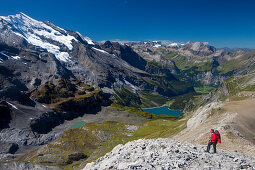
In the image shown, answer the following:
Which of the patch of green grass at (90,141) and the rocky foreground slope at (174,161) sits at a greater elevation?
the rocky foreground slope at (174,161)

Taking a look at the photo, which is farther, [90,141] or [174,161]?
[90,141]

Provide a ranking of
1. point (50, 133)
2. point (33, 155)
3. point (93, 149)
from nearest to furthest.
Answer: point (33, 155) < point (93, 149) < point (50, 133)

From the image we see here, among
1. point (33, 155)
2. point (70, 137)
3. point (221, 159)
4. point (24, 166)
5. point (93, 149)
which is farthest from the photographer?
point (70, 137)

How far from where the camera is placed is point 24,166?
9812 centimetres

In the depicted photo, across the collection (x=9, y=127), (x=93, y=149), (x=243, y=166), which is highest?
(x=243, y=166)

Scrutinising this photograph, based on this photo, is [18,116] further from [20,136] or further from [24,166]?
[24,166]

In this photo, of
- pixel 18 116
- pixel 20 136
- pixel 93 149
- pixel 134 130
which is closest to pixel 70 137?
Result: pixel 93 149

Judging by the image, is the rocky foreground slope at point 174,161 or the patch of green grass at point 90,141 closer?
the rocky foreground slope at point 174,161

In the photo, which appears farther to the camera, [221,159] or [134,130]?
[134,130]

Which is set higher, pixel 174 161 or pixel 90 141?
pixel 174 161

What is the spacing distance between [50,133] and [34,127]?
16.7 m

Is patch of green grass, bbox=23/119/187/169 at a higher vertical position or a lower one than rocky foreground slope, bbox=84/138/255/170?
lower

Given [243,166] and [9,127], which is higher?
[243,166]

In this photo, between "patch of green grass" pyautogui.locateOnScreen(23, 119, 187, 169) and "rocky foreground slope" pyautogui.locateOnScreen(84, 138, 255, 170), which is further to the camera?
"patch of green grass" pyautogui.locateOnScreen(23, 119, 187, 169)
